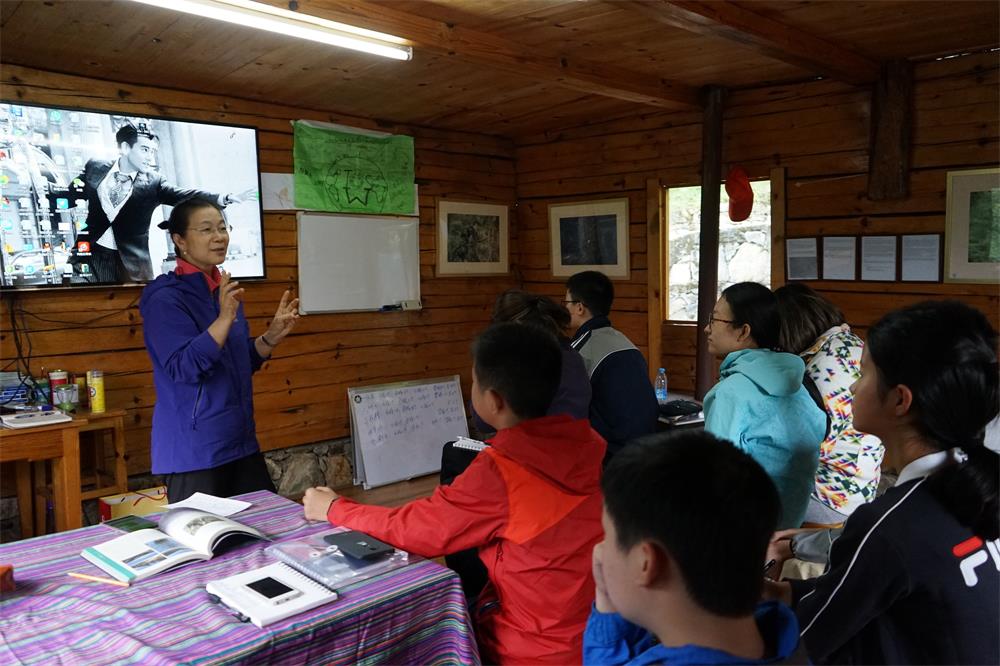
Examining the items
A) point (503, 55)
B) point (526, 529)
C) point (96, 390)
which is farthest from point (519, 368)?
point (96, 390)

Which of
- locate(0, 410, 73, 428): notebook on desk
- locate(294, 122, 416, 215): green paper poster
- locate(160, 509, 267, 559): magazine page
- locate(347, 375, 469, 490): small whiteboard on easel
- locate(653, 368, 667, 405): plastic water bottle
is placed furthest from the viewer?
locate(347, 375, 469, 490): small whiteboard on easel

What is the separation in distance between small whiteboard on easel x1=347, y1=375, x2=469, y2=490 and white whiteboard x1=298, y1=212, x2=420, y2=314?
630mm

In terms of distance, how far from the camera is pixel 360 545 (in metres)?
1.68

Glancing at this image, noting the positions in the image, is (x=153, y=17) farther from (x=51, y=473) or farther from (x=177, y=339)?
(x=51, y=473)

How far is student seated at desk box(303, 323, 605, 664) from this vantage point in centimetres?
164

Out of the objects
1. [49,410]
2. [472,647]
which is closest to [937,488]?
[472,647]

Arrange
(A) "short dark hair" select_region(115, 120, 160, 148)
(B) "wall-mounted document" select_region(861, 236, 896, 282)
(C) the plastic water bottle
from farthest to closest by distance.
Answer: (C) the plastic water bottle, (B) "wall-mounted document" select_region(861, 236, 896, 282), (A) "short dark hair" select_region(115, 120, 160, 148)

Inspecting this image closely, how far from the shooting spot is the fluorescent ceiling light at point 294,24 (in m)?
2.78

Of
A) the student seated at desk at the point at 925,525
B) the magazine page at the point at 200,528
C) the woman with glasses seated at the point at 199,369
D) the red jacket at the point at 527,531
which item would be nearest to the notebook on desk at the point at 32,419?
the woman with glasses seated at the point at 199,369

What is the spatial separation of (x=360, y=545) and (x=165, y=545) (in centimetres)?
46

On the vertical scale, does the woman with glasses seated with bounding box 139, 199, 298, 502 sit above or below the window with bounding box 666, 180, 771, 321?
below

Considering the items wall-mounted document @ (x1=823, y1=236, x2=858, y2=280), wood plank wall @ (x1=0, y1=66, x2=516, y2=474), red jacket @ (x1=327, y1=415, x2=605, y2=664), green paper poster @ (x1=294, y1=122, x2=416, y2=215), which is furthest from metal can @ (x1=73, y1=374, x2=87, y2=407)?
wall-mounted document @ (x1=823, y1=236, x2=858, y2=280)

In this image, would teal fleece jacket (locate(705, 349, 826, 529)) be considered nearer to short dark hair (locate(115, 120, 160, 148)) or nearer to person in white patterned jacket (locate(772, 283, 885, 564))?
person in white patterned jacket (locate(772, 283, 885, 564))


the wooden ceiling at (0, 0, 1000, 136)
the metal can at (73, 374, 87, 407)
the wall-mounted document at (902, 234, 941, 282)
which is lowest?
the metal can at (73, 374, 87, 407)
